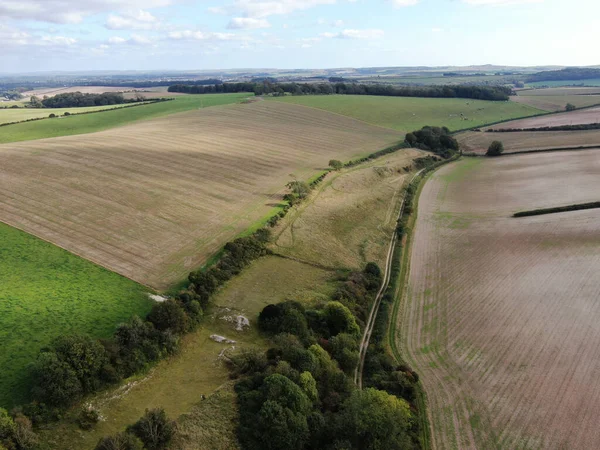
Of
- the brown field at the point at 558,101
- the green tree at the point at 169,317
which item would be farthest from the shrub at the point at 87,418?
the brown field at the point at 558,101

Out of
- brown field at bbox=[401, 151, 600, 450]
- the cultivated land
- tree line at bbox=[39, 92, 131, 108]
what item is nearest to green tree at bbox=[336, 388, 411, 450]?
brown field at bbox=[401, 151, 600, 450]

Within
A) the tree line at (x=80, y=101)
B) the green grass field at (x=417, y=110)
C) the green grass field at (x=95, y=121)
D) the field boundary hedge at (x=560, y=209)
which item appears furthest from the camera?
the tree line at (x=80, y=101)

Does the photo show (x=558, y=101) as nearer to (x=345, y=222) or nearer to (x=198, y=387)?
(x=345, y=222)

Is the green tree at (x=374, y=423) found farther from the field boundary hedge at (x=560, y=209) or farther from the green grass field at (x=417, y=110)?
the green grass field at (x=417, y=110)

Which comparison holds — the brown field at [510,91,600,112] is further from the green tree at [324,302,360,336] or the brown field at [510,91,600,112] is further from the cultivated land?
the cultivated land

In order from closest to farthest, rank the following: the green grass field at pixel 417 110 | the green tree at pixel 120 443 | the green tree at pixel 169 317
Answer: the green tree at pixel 120 443 < the green tree at pixel 169 317 < the green grass field at pixel 417 110

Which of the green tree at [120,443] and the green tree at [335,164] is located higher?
the green tree at [335,164]

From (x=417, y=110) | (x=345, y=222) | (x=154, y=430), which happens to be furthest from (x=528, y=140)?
(x=154, y=430)
